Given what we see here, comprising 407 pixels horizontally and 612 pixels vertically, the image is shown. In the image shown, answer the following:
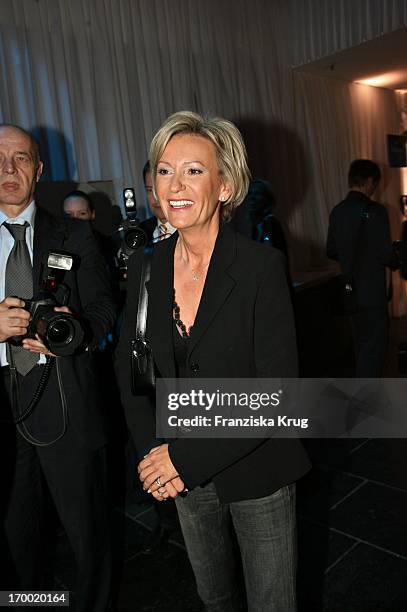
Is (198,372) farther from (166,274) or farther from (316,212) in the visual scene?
(316,212)

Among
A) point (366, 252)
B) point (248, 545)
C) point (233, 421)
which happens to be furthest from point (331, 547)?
point (366, 252)

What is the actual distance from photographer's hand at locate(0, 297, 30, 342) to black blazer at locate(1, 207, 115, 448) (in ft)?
0.71

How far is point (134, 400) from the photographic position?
4.90ft

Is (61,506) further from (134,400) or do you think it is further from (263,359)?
(263,359)

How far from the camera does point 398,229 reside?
27.0 ft

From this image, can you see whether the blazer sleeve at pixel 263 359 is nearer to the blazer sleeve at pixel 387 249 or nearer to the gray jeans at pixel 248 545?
the gray jeans at pixel 248 545

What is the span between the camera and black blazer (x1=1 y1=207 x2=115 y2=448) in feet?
5.82

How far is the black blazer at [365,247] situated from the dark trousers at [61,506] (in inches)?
106

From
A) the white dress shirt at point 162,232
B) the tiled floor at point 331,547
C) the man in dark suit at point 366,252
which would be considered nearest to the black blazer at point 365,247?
the man in dark suit at point 366,252

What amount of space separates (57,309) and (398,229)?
304 inches

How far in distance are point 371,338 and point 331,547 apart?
192 centimetres

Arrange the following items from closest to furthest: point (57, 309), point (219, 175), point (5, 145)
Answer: point (219, 175) → point (57, 309) → point (5, 145)

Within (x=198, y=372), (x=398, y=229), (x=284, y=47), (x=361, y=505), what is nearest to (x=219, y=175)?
(x=198, y=372)

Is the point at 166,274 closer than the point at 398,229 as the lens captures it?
Yes
